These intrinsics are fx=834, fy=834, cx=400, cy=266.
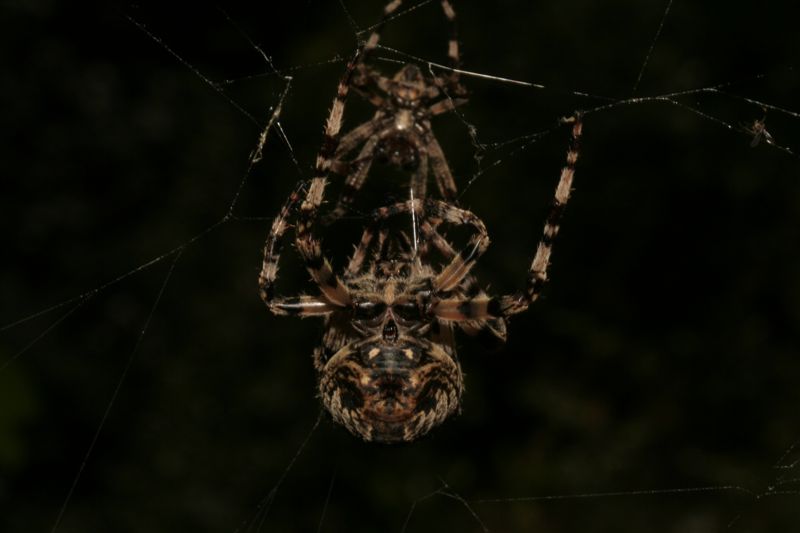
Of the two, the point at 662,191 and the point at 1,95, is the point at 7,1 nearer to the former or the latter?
the point at 1,95

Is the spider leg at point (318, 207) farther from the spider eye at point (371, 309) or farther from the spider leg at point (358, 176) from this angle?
the spider leg at point (358, 176)

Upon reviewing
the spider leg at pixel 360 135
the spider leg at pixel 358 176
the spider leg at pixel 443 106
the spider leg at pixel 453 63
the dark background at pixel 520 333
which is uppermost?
the spider leg at pixel 453 63

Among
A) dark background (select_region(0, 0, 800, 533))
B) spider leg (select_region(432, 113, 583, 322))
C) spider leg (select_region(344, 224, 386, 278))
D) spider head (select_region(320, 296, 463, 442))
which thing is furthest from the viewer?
dark background (select_region(0, 0, 800, 533))

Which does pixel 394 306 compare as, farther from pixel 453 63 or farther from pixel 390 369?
pixel 453 63

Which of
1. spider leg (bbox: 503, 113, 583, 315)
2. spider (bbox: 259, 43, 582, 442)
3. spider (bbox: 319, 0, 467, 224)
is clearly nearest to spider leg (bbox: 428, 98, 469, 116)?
spider (bbox: 319, 0, 467, 224)

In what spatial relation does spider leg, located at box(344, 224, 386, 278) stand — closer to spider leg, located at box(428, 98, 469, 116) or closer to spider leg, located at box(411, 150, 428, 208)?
spider leg, located at box(411, 150, 428, 208)

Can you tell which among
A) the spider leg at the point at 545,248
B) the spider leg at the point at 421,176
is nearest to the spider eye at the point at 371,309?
the spider leg at the point at 545,248
